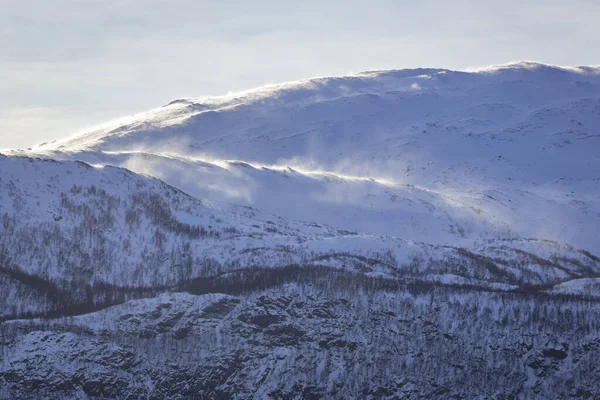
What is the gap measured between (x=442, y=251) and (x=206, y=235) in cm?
4527

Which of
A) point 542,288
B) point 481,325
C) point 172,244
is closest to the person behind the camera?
point 481,325

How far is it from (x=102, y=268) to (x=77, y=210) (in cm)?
2022

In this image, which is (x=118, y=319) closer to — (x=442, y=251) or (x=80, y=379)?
(x=80, y=379)

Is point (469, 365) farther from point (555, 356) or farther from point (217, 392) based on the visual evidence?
point (217, 392)

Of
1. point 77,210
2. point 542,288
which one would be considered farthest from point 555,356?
point 77,210

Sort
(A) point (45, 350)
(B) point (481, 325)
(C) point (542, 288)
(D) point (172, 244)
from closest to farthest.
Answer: (A) point (45, 350), (B) point (481, 325), (C) point (542, 288), (D) point (172, 244)

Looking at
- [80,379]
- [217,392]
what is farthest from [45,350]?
[217,392]

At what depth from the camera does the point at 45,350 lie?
144 metres

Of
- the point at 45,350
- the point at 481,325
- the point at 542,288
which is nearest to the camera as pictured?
the point at 45,350

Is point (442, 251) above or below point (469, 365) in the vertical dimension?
above

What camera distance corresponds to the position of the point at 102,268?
180 m

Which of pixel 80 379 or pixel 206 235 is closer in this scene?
pixel 80 379

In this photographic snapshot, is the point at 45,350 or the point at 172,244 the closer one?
the point at 45,350

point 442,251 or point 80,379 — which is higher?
point 442,251
